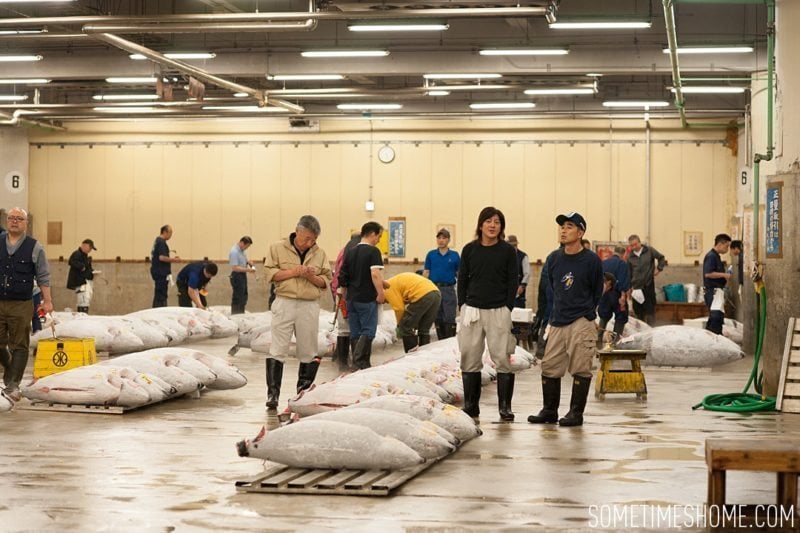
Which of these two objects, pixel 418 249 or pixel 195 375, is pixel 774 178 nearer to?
pixel 195 375

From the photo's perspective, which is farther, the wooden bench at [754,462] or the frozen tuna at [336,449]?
the frozen tuna at [336,449]

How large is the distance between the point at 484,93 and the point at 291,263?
1502 centimetres

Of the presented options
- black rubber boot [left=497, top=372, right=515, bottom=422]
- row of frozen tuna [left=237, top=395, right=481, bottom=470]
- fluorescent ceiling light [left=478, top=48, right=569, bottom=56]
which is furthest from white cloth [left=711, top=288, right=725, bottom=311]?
row of frozen tuna [left=237, top=395, right=481, bottom=470]

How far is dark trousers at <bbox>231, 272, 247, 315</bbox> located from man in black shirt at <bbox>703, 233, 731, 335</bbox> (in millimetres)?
8465

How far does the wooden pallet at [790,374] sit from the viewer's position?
10.3 metres

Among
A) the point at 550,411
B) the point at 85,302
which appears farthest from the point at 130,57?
the point at 550,411

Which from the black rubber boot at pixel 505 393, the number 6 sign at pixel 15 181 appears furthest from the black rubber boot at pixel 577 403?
the number 6 sign at pixel 15 181

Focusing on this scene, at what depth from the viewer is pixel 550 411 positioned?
9.32m

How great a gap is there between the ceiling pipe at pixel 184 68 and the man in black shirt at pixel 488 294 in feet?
26.5

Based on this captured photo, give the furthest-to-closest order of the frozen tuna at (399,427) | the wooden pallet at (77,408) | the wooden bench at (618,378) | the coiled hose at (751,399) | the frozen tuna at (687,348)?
the frozen tuna at (687,348)
the wooden bench at (618,378)
the coiled hose at (751,399)
the wooden pallet at (77,408)
the frozen tuna at (399,427)

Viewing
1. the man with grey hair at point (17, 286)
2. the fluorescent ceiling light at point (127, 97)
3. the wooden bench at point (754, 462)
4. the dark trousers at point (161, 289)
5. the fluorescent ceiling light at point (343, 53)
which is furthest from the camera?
the fluorescent ceiling light at point (127, 97)

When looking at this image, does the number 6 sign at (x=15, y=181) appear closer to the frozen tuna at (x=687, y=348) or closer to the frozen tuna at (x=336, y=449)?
the frozen tuna at (x=687, y=348)

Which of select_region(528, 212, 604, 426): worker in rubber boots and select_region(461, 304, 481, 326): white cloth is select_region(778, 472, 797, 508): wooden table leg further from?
select_region(461, 304, 481, 326): white cloth

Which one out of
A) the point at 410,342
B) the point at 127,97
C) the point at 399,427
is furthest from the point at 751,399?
the point at 127,97
